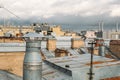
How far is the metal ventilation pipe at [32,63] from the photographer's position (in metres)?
7.91

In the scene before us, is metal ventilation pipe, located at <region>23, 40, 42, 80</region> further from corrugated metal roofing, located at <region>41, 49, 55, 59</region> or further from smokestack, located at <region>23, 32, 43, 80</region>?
corrugated metal roofing, located at <region>41, 49, 55, 59</region>

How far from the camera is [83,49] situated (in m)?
44.7

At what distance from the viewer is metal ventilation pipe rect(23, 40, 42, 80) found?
26.0 ft

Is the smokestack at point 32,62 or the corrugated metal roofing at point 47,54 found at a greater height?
the smokestack at point 32,62

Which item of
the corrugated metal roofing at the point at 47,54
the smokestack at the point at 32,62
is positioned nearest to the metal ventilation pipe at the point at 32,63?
the smokestack at the point at 32,62

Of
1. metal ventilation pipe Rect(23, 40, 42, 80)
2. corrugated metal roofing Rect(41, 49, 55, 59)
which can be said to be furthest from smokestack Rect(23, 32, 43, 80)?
corrugated metal roofing Rect(41, 49, 55, 59)

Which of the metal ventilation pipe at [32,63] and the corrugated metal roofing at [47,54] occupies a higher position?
the metal ventilation pipe at [32,63]

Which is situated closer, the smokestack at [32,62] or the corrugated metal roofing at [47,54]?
the smokestack at [32,62]

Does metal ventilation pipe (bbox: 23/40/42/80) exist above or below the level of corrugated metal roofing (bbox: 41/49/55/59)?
above

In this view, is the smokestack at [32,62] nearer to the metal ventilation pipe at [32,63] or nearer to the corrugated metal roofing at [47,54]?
the metal ventilation pipe at [32,63]

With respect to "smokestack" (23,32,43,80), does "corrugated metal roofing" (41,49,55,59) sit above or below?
below

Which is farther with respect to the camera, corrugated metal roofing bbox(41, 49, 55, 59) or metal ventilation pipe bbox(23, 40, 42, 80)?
corrugated metal roofing bbox(41, 49, 55, 59)

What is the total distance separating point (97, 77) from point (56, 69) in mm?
3657

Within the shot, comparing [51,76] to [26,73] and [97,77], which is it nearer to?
[97,77]
